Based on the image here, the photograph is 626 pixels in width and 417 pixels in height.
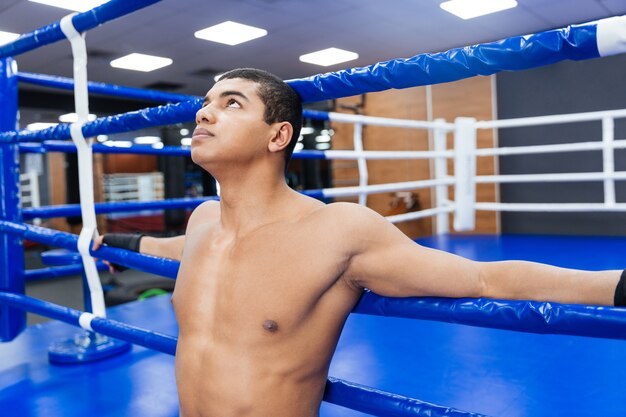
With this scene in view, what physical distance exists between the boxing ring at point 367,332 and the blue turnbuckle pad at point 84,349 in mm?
19

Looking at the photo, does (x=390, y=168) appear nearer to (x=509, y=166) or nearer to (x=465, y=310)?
(x=509, y=166)

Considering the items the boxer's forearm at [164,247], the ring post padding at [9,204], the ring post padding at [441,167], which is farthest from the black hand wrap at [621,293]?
the ring post padding at [441,167]

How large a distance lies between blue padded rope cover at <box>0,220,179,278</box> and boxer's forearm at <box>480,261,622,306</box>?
2.24 ft

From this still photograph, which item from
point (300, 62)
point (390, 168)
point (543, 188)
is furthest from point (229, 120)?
point (300, 62)

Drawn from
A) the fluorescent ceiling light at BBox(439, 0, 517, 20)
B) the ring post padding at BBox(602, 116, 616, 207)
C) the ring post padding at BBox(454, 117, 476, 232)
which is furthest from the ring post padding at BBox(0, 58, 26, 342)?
the fluorescent ceiling light at BBox(439, 0, 517, 20)

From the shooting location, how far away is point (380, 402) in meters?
→ 0.84

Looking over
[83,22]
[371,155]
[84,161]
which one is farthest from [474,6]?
[84,161]

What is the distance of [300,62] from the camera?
7148 millimetres

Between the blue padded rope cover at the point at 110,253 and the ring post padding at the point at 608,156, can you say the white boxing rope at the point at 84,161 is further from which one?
the ring post padding at the point at 608,156

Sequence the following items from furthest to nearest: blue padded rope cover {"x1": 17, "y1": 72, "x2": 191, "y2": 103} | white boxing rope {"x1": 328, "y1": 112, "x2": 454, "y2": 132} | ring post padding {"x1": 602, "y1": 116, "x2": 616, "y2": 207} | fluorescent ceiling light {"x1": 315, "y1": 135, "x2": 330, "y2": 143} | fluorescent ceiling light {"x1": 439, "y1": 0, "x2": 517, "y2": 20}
A: fluorescent ceiling light {"x1": 315, "y1": 135, "x2": 330, "y2": 143}
fluorescent ceiling light {"x1": 439, "y1": 0, "x2": 517, "y2": 20}
ring post padding {"x1": 602, "y1": 116, "x2": 616, "y2": 207}
white boxing rope {"x1": 328, "y1": 112, "x2": 454, "y2": 132}
blue padded rope cover {"x1": 17, "y1": 72, "x2": 191, "y2": 103}

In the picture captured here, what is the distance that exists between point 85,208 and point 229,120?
78cm

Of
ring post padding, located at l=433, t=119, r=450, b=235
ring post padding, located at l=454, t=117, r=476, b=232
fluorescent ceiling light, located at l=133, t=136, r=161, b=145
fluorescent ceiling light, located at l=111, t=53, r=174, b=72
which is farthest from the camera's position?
fluorescent ceiling light, located at l=133, t=136, r=161, b=145

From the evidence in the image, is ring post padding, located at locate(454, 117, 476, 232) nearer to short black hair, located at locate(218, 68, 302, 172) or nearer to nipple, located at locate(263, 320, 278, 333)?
short black hair, located at locate(218, 68, 302, 172)

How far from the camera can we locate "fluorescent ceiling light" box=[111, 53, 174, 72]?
6.62 m
